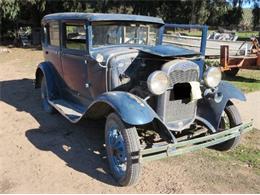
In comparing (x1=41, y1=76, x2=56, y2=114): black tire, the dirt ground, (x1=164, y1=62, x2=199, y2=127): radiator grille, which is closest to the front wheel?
the dirt ground

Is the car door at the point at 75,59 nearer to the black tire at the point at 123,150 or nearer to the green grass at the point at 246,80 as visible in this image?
the black tire at the point at 123,150

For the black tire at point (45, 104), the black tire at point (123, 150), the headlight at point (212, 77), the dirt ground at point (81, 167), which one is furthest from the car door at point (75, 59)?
the headlight at point (212, 77)

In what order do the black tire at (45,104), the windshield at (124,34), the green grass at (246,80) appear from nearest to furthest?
the windshield at (124,34) < the black tire at (45,104) < the green grass at (246,80)

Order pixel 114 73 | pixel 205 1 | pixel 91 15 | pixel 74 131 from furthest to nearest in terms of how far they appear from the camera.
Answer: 1. pixel 205 1
2. pixel 74 131
3. pixel 91 15
4. pixel 114 73

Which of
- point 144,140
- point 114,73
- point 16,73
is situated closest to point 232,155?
point 144,140

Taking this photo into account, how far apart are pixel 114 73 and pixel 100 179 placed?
141 centimetres

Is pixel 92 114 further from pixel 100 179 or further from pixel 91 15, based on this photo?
pixel 91 15

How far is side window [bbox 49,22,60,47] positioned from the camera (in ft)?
20.1

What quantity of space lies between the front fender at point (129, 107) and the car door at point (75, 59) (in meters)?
1.10

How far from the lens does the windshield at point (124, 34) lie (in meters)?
5.07

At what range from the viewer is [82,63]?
526 cm

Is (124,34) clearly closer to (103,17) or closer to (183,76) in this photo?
(103,17)

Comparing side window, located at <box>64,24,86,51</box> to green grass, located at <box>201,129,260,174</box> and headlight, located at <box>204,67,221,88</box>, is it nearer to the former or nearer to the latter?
headlight, located at <box>204,67,221,88</box>

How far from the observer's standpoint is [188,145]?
13.5 ft
